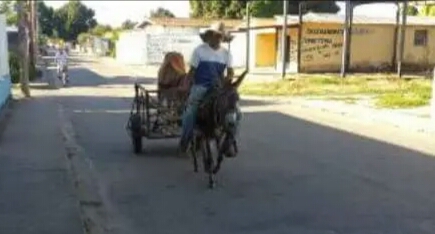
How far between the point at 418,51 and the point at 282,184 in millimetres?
41826

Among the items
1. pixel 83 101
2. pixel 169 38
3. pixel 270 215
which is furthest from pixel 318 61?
pixel 270 215

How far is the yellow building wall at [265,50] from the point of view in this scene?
186ft

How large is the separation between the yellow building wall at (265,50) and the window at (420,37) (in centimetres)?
1067

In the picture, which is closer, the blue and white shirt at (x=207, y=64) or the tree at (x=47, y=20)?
the blue and white shirt at (x=207, y=64)

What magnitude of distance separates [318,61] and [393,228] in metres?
41.2

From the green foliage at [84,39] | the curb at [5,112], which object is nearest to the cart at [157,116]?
the curb at [5,112]

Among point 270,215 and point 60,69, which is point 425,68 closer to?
point 60,69

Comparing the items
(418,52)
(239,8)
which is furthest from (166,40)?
(418,52)

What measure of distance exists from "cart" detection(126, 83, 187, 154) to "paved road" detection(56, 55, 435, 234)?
359 millimetres

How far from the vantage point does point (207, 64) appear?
34.6 feet

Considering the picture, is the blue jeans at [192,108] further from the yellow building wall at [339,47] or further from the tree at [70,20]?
the tree at [70,20]

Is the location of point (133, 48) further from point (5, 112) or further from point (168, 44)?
point (5, 112)

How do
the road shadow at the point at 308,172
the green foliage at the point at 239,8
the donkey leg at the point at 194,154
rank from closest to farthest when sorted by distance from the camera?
the road shadow at the point at 308,172 → the donkey leg at the point at 194,154 → the green foliage at the point at 239,8

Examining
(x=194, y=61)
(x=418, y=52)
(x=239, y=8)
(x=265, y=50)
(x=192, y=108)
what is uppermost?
(x=239, y=8)
